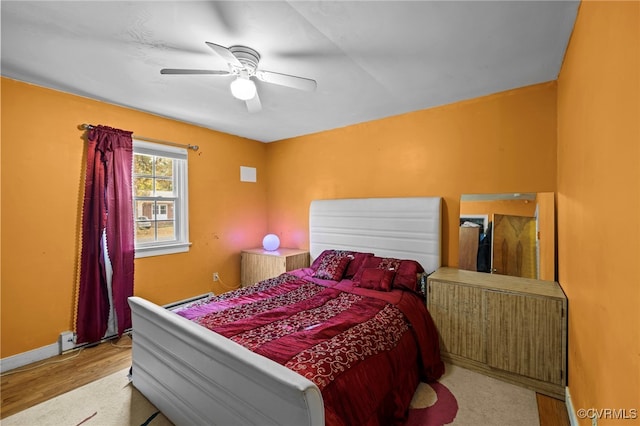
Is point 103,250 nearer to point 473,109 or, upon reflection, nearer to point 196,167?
point 196,167

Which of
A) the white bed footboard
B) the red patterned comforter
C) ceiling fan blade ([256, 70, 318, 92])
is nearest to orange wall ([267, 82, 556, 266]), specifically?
the red patterned comforter

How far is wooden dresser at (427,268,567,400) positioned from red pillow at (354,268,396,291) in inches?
14.8

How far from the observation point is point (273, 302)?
2.47 metres

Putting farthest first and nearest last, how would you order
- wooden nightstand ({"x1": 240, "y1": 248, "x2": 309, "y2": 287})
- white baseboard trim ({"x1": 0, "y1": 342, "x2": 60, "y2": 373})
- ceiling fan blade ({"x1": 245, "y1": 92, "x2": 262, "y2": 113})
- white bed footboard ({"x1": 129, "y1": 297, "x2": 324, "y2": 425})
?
1. wooden nightstand ({"x1": 240, "y1": 248, "x2": 309, "y2": 287})
2. white baseboard trim ({"x1": 0, "y1": 342, "x2": 60, "y2": 373})
3. ceiling fan blade ({"x1": 245, "y1": 92, "x2": 262, "y2": 113})
4. white bed footboard ({"x1": 129, "y1": 297, "x2": 324, "y2": 425})

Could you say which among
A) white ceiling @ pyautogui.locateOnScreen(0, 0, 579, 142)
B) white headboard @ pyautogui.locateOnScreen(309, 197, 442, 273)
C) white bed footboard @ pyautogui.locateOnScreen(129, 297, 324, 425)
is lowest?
white bed footboard @ pyautogui.locateOnScreen(129, 297, 324, 425)

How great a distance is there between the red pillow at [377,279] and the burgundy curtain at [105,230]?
2509mm

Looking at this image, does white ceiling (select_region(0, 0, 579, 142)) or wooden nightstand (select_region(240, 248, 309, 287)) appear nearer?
white ceiling (select_region(0, 0, 579, 142))

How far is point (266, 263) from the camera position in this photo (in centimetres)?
391

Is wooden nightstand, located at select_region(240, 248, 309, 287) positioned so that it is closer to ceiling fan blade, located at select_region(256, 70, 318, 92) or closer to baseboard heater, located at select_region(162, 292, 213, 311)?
baseboard heater, located at select_region(162, 292, 213, 311)

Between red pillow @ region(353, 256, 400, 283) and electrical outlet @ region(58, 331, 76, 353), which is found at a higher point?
red pillow @ region(353, 256, 400, 283)

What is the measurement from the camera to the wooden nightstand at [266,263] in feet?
12.4

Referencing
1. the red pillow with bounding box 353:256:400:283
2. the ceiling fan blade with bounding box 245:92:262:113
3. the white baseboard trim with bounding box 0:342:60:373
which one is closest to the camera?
the ceiling fan blade with bounding box 245:92:262:113

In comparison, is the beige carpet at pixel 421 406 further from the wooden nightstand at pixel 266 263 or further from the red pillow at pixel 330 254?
the wooden nightstand at pixel 266 263

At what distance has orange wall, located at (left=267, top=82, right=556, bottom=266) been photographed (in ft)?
8.46
